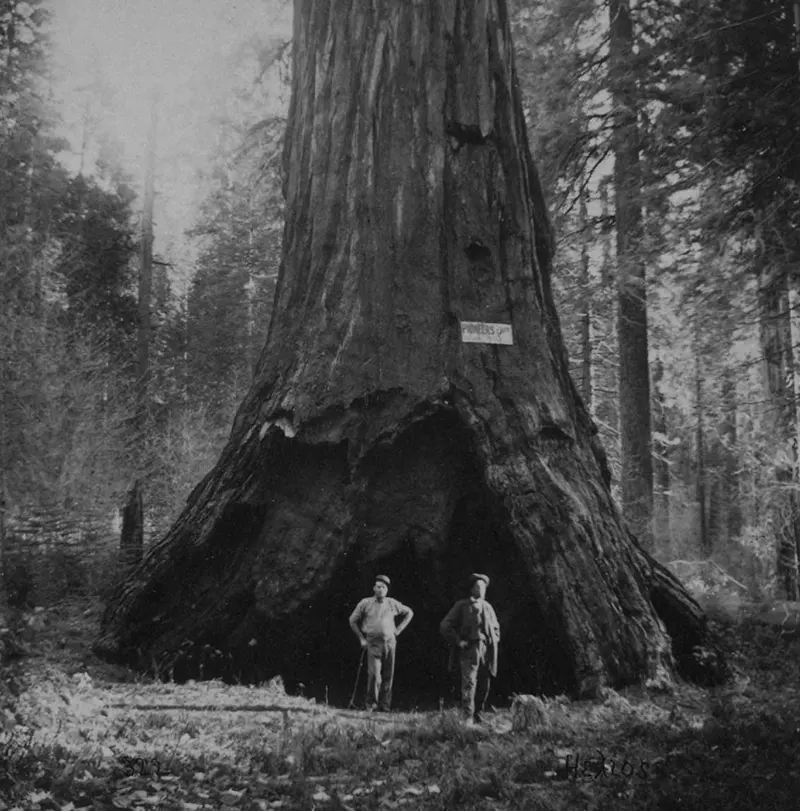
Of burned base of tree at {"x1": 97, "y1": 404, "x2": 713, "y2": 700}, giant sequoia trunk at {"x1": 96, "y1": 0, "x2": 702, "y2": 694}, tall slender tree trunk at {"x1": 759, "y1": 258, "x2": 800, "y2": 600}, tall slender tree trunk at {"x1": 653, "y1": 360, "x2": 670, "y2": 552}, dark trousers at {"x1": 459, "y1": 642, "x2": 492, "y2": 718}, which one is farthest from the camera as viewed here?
tall slender tree trunk at {"x1": 653, "y1": 360, "x2": 670, "y2": 552}

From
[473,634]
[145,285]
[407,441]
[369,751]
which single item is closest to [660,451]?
[145,285]

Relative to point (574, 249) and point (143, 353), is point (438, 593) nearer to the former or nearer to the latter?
point (574, 249)

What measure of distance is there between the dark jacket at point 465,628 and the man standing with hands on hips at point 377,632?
48 cm

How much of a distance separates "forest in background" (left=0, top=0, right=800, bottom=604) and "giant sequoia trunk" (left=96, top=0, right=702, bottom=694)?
138 inches

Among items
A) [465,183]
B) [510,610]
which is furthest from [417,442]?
[465,183]

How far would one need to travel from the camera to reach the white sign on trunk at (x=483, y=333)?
22.4 ft

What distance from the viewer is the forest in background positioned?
9320 mm

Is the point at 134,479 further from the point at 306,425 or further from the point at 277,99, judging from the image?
the point at 306,425

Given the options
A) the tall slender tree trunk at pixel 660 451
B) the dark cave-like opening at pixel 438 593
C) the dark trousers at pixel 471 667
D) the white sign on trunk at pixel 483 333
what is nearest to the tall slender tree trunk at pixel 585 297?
the white sign on trunk at pixel 483 333

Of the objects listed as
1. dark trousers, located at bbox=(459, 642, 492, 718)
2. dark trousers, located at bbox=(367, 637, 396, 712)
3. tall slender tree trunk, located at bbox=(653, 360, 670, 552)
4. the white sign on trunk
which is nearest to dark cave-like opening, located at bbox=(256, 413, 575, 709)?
dark trousers, located at bbox=(367, 637, 396, 712)

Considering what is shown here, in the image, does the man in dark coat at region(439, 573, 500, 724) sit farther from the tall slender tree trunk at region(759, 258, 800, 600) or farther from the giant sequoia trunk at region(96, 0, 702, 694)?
the tall slender tree trunk at region(759, 258, 800, 600)

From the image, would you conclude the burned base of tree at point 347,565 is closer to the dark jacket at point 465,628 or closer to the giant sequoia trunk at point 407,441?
the giant sequoia trunk at point 407,441

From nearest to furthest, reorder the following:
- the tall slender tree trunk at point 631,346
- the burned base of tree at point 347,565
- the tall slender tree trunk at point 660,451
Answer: the burned base of tree at point 347,565, the tall slender tree trunk at point 631,346, the tall slender tree trunk at point 660,451

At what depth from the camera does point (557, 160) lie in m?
13.0
